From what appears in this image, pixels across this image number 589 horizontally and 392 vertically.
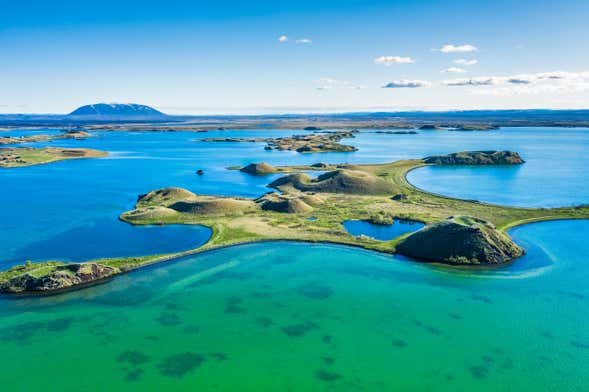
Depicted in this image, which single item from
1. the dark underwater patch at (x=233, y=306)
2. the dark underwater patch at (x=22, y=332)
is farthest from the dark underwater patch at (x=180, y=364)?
the dark underwater patch at (x=22, y=332)

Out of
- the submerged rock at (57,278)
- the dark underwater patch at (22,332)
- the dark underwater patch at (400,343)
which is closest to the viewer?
the dark underwater patch at (400,343)

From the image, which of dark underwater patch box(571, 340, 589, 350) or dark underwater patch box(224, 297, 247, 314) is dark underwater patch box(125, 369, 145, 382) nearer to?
dark underwater patch box(224, 297, 247, 314)

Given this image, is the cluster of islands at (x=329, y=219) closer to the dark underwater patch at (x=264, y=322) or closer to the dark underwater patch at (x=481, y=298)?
the dark underwater patch at (x=481, y=298)

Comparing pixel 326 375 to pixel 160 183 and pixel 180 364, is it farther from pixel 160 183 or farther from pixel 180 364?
pixel 160 183

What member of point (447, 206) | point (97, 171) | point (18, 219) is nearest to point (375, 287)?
point (447, 206)

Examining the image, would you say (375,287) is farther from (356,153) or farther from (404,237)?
(356,153)

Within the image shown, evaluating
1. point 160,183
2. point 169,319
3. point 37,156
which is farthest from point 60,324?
point 37,156

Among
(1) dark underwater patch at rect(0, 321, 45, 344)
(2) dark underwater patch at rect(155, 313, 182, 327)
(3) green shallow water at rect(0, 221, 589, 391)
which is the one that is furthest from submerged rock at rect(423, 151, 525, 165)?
(1) dark underwater patch at rect(0, 321, 45, 344)
